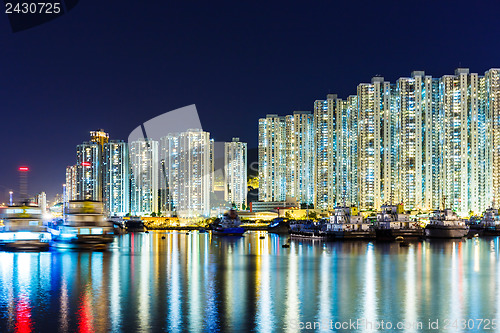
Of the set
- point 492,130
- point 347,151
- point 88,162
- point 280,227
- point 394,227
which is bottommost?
point 280,227

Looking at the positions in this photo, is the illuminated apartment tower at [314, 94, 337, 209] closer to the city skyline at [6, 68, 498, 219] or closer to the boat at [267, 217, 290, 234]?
the city skyline at [6, 68, 498, 219]

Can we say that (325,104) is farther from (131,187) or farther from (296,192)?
(131,187)

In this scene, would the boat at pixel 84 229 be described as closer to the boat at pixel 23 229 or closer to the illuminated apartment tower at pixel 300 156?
the boat at pixel 23 229

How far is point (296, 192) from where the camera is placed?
426 feet

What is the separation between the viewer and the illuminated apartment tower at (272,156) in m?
133

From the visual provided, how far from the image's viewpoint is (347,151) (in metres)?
109

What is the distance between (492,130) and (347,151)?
24.8 meters

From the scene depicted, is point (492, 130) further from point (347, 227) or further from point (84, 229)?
point (84, 229)

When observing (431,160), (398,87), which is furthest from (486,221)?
(398,87)

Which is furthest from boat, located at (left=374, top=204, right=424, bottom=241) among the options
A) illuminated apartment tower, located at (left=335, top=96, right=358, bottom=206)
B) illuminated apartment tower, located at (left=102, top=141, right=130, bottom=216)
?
illuminated apartment tower, located at (left=102, top=141, right=130, bottom=216)

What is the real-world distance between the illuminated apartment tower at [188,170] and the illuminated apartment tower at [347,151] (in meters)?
32.2

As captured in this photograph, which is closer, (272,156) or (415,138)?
(415,138)

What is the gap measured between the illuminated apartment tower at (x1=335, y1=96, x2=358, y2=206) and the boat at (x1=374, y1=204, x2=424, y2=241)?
3703 cm

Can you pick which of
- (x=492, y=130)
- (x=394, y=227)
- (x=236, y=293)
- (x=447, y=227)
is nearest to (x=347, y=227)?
(x=394, y=227)
